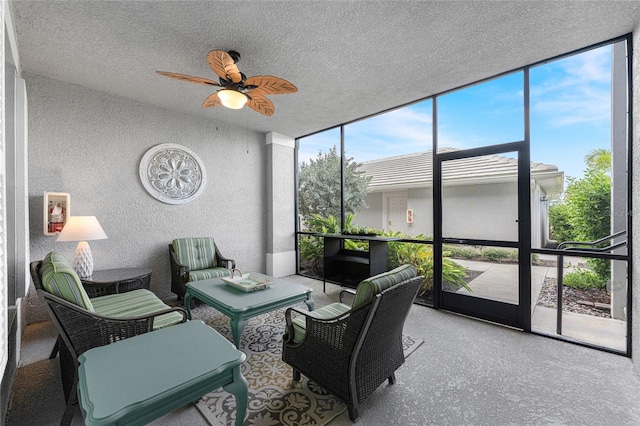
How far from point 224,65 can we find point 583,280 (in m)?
4.04

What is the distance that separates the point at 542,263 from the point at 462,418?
2.06 meters

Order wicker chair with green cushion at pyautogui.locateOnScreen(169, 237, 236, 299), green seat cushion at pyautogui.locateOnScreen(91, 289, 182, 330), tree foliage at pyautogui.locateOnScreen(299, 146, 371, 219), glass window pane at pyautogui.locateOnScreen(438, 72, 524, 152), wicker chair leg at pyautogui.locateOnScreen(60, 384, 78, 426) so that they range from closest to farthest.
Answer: wicker chair leg at pyautogui.locateOnScreen(60, 384, 78, 426), green seat cushion at pyautogui.locateOnScreen(91, 289, 182, 330), glass window pane at pyautogui.locateOnScreen(438, 72, 524, 152), wicker chair with green cushion at pyautogui.locateOnScreen(169, 237, 236, 299), tree foliage at pyautogui.locateOnScreen(299, 146, 371, 219)

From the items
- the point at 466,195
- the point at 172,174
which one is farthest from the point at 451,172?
the point at 172,174

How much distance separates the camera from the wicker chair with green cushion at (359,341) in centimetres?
160

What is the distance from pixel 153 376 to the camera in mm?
1113

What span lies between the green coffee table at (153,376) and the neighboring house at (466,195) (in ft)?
10.2

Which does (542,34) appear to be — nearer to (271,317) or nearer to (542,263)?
(542,263)

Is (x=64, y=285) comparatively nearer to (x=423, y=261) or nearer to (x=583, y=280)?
(x=423, y=261)

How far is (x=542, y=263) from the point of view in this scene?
9.55ft

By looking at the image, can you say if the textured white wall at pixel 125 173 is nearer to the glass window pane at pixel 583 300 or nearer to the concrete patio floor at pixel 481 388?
the concrete patio floor at pixel 481 388

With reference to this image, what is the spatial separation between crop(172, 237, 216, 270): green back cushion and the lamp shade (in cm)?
103

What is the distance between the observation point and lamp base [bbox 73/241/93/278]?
295cm

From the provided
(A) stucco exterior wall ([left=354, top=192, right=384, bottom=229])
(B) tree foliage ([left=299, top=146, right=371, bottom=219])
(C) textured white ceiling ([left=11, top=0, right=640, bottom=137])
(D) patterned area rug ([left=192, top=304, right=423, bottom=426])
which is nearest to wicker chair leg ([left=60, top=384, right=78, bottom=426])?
(D) patterned area rug ([left=192, top=304, right=423, bottom=426])

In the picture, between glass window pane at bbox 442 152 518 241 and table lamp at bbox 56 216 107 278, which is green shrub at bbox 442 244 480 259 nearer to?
glass window pane at bbox 442 152 518 241
